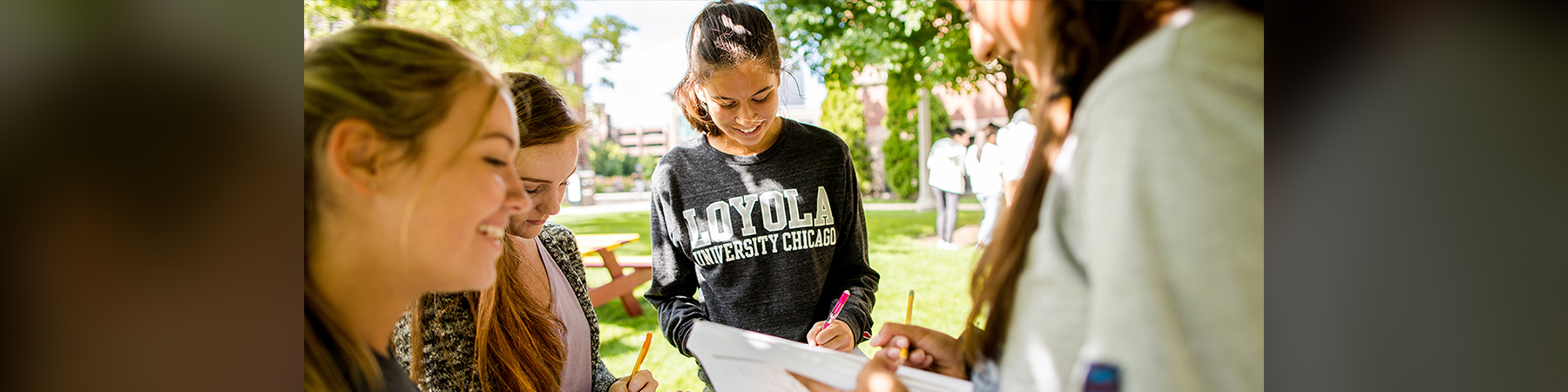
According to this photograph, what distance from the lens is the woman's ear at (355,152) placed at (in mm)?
929

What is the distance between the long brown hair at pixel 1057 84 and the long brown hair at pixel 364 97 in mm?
712

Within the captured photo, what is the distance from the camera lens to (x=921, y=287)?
17.7 feet

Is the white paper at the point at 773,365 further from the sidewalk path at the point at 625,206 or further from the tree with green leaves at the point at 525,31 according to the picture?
the sidewalk path at the point at 625,206

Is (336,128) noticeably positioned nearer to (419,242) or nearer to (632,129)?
(419,242)

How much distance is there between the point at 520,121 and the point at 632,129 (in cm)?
1582

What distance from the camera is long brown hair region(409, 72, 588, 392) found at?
132 cm

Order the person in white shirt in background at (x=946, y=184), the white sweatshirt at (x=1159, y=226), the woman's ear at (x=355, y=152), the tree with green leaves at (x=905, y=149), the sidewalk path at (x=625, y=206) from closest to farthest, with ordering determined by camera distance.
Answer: the white sweatshirt at (x=1159, y=226)
the woman's ear at (x=355, y=152)
the person in white shirt in background at (x=946, y=184)
the sidewalk path at (x=625, y=206)
the tree with green leaves at (x=905, y=149)

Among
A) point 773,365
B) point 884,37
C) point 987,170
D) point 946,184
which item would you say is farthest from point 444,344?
point 946,184

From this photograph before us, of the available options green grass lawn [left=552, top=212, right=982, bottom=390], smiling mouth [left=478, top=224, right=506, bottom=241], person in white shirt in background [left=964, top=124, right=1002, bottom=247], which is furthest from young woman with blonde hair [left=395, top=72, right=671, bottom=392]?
person in white shirt in background [left=964, top=124, right=1002, bottom=247]

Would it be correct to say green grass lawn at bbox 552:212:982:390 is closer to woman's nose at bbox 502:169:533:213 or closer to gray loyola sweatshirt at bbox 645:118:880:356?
gray loyola sweatshirt at bbox 645:118:880:356

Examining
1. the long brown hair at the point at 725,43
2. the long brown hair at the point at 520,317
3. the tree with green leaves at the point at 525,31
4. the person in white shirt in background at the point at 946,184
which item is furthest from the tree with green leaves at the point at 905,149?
the long brown hair at the point at 520,317

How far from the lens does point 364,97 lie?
0.93 m

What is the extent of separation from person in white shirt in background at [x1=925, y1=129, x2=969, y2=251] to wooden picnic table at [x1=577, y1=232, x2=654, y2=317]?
3.35m
